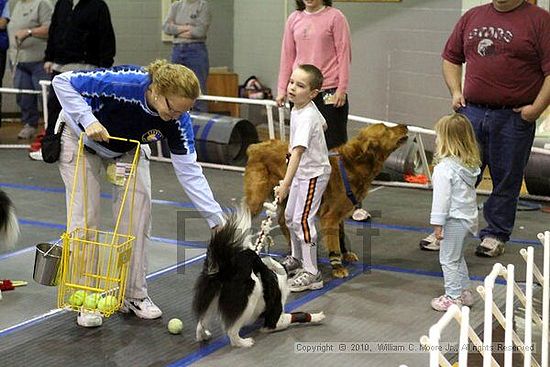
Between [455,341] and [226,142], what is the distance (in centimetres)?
440

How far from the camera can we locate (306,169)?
477cm

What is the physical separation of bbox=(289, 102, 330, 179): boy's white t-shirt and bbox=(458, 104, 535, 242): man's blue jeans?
120 cm

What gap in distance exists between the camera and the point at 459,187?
14.7ft

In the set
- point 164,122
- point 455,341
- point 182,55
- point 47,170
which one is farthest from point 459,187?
point 182,55

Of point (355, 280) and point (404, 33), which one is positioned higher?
point (404, 33)

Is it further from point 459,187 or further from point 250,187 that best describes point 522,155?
point 250,187

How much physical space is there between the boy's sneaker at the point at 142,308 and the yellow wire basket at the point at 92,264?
12.1 inches

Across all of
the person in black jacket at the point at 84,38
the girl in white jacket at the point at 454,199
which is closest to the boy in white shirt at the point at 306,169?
the girl in white jacket at the point at 454,199

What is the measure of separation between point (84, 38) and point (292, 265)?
3.98 m

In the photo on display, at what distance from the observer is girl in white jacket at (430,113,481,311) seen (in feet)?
14.6

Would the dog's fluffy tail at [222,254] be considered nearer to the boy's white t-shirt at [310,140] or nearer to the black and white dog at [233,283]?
the black and white dog at [233,283]

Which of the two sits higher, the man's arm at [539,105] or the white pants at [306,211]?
the man's arm at [539,105]

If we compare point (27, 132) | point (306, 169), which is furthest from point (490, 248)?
point (27, 132)

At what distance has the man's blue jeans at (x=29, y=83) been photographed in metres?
9.38
